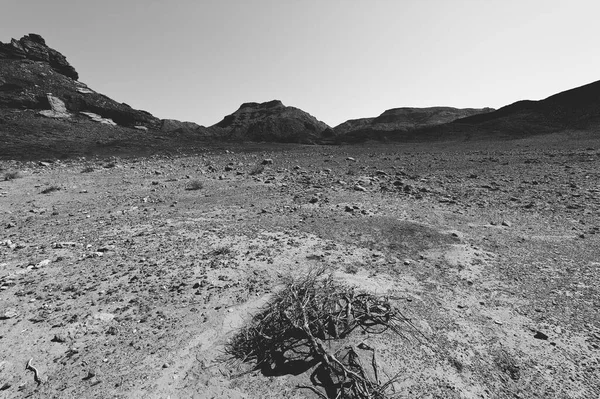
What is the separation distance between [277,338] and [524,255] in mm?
4610

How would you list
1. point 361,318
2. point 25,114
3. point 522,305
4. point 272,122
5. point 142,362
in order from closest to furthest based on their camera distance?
point 142,362, point 361,318, point 522,305, point 25,114, point 272,122

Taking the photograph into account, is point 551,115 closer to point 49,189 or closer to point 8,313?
point 49,189

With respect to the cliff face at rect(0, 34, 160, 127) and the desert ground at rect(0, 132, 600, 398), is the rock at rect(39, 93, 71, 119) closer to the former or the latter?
the cliff face at rect(0, 34, 160, 127)

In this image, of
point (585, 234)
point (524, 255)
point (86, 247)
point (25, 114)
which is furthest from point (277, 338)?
point (25, 114)

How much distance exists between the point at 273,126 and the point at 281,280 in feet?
161

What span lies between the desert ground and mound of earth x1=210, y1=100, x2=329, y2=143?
37.4m

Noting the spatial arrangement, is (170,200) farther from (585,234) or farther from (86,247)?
(585,234)

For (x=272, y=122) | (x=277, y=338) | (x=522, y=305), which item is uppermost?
(x=272, y=122)

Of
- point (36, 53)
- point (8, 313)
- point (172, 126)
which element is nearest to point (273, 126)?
point (172, 126)

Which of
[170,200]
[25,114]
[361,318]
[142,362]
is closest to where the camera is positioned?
[142,362]

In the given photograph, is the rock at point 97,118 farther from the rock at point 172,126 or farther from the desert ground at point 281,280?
the desert ground at point 281,280

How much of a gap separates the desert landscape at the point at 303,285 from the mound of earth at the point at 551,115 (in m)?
24.9

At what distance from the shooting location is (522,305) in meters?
3.75

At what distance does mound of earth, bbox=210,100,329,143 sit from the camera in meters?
48.5
